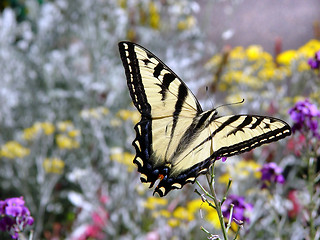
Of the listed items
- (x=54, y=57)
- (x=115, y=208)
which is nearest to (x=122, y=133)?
(x=115, y=208)

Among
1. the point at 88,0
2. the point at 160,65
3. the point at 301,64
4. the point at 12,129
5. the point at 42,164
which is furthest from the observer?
the point at 88,0

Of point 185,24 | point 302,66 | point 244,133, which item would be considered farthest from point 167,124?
point 185,24

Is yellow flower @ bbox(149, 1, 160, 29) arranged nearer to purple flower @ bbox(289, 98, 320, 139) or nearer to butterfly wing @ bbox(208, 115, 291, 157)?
purple flower @ bbox(289, 98, 320, 139)

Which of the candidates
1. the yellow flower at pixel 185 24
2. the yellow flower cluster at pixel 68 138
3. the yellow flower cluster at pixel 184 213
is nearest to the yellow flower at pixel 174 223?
the yellow flower cluster at pixel 184 213

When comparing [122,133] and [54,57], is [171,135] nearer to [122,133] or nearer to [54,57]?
[122,133]

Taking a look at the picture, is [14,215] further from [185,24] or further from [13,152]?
[185,24]

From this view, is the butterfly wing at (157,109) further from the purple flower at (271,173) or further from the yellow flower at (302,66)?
the yellow flower at (302,66)

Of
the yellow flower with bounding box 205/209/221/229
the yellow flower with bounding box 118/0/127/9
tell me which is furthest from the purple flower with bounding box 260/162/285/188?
the yellow flower with bounding box 118/0/127/9
